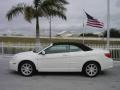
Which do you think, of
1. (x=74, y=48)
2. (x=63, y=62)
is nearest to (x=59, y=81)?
(x=63, y=62)

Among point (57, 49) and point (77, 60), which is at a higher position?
point (57, 49)

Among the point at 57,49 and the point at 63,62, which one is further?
the point at 57,49

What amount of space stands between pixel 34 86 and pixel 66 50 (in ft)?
8.06

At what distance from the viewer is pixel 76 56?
8.90 meters

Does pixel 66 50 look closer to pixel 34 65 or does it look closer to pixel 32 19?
pixel 34 65

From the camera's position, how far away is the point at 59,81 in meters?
8.02

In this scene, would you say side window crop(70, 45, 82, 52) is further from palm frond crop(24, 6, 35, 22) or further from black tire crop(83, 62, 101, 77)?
palm frond crop(24, 6, 35, 22)

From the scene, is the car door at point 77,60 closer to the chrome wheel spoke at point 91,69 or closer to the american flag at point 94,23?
the chrome wheel spoke at point 91,69

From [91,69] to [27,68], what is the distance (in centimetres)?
264

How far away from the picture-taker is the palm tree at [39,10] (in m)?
16.7

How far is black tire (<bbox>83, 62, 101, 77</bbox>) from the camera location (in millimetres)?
8875

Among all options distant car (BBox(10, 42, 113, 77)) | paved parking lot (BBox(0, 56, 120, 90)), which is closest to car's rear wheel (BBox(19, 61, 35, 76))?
distant car (BBox(10, 42, 113, 77))

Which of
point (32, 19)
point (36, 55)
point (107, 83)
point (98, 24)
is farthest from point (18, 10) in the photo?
point (107, 83)

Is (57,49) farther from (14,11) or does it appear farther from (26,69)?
(14,11)
